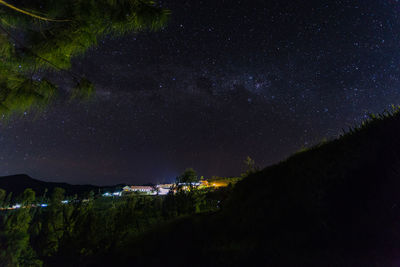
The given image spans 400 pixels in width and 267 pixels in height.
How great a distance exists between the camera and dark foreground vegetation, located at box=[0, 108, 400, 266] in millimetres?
2555

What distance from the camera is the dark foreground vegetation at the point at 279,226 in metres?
2.55

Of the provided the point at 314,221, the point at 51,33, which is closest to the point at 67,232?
the point at 51,33

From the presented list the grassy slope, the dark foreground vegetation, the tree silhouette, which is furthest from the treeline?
the tree silhouette

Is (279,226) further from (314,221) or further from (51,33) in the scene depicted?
(51,33)

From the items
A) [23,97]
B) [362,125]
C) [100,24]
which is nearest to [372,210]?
[362,125]

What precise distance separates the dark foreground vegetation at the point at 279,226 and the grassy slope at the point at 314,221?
1 cm

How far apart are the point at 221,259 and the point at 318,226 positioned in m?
1.65

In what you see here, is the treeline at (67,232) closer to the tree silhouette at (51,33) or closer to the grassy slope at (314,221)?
the grassy slope at (314,221)

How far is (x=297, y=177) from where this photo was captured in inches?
154

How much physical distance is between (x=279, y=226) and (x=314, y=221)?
22.1 inches

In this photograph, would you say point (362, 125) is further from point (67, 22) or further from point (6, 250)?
point (6, 250)

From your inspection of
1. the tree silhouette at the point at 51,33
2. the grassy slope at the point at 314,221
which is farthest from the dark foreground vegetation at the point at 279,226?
the tree silhouette at the point at 51,33

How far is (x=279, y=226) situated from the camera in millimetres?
3311

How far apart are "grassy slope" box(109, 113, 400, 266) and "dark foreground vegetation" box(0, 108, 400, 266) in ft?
0.04
